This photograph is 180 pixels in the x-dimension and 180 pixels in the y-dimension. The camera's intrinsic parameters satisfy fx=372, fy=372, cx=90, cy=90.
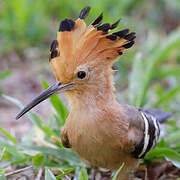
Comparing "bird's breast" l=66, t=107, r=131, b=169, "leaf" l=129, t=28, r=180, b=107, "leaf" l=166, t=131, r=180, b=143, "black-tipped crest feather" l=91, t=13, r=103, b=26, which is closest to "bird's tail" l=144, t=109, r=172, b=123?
"leaf" l=166, t=131, r=180, b=143

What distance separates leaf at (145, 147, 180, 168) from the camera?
115 inches

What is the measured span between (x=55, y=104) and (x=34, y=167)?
1.92 feet

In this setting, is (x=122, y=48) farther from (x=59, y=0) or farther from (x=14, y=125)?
(x=59, y=0)

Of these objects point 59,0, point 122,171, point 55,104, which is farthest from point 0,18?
point 122,171

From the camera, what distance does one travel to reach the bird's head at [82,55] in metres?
2.46

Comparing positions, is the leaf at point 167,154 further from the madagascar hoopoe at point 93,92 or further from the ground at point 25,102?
the madagascar hoopoe at point 93,92

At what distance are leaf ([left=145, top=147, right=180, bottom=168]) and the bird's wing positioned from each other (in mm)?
115

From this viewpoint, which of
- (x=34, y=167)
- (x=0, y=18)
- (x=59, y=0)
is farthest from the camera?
(x=59, y=0)

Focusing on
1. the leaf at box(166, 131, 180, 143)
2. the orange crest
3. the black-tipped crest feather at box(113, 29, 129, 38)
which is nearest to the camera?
the orange crest

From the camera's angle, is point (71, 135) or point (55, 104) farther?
point (55, 104)

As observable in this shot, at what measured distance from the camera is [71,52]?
2.46 metres

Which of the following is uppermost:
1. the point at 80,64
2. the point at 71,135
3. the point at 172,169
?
the point at 80,64

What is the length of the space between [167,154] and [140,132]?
1.28 feet

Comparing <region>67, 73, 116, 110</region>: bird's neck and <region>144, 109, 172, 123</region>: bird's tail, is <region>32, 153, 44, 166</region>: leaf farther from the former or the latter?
<region>144, 109, 172, 123</region>: bird's tail
